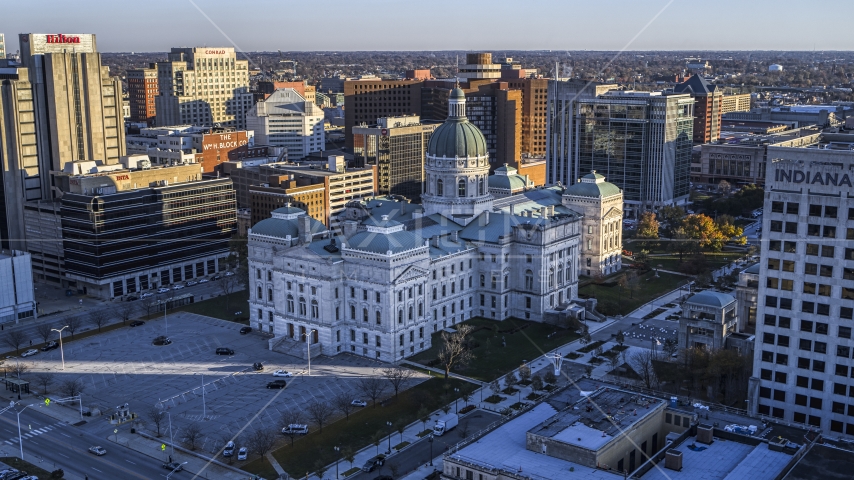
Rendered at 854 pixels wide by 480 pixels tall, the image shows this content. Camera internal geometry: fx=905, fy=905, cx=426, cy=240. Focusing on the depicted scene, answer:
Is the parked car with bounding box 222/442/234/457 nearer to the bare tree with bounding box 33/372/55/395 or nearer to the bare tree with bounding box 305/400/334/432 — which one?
the bare tree with bounding box 305/400/334/432

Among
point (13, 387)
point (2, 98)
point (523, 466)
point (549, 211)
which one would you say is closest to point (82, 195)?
point (2, 98)

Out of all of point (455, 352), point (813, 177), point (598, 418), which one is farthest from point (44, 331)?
point (813, 177)

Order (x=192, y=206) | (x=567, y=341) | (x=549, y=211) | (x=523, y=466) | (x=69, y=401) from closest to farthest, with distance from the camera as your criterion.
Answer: (x=523, y=466) < (x=69, y=401) < (x=567, y=341) < (x=549, y=211) < (x=192, y=206)

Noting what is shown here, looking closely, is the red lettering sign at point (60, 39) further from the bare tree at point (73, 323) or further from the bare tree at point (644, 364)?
the bare tree at point (644, 364)

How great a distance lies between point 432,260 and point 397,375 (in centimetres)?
2860

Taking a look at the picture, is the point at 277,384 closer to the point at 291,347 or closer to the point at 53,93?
the point at 291,347

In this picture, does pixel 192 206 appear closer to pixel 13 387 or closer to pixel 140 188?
pixel 140 188

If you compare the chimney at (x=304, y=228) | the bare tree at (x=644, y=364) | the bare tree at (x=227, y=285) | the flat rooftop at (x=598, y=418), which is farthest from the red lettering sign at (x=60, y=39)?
the flat rooftop at (x=598, y=418)

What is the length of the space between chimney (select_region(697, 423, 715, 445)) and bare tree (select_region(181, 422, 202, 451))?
58.2 metres

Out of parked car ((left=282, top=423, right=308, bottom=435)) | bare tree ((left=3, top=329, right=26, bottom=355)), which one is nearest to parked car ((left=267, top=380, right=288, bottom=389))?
parked car ((left=282, top=423, right=308, bottom=435))

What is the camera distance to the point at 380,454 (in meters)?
106

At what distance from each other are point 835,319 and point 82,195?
134 meters

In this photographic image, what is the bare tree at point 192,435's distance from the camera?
354 feet

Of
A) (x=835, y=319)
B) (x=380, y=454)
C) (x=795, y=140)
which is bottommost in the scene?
(x=380, y=454)
